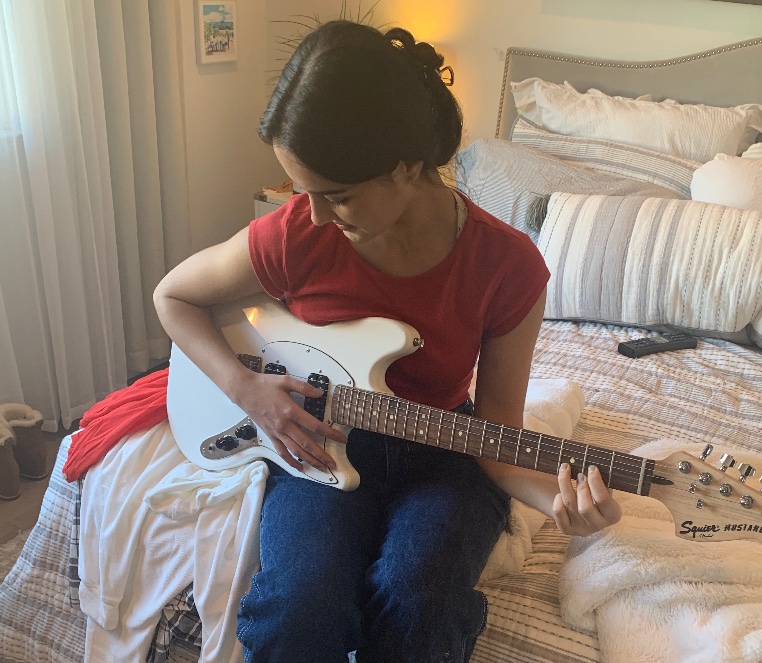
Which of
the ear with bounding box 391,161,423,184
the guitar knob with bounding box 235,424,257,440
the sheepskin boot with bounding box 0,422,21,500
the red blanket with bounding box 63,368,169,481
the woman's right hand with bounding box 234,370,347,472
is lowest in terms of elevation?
the sheepskin boot with bounding box 0,422,21,500

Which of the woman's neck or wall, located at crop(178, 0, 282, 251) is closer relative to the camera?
the woman's neck

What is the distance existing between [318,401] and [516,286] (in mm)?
360

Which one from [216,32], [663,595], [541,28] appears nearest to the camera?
[663,595]

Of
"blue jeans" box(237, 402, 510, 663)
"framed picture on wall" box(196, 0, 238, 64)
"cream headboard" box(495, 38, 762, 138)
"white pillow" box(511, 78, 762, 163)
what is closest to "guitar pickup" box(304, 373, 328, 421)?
"blue jeans" box(237, 402, 510, 663)

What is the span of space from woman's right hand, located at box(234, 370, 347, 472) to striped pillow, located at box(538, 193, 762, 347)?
40.5 inches

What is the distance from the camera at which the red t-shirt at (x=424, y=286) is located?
1.13 m

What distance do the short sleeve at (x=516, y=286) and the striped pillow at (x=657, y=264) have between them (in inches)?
33.3

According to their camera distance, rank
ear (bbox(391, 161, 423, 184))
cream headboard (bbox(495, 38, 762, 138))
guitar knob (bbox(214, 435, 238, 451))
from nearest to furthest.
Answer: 1. ear (bbox(391, 161, 423, 184))
2. guitar knob (bbox(214, 435, 238, 451))
3. cream headboard (bbox(495, 38, 762, 138))

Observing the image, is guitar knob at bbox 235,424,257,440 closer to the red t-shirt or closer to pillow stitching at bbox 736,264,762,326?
the red t-shirt

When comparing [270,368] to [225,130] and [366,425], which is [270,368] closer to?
[366,425]

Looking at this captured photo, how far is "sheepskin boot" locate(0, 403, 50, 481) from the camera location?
A: 1964mm

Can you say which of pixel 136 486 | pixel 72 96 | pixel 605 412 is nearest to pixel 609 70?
pixel 605 412

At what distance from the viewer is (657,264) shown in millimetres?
1868

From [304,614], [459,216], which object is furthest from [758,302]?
[304,614]
